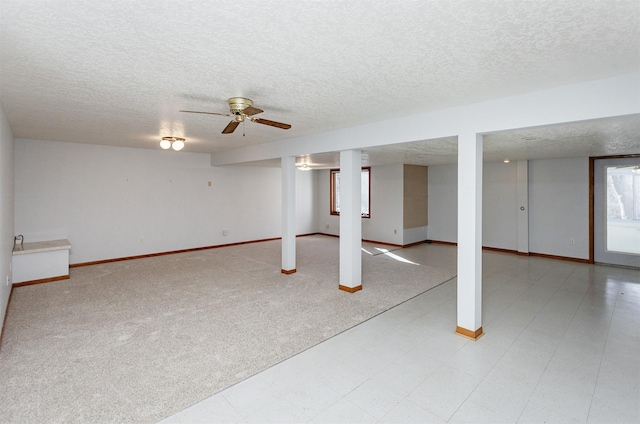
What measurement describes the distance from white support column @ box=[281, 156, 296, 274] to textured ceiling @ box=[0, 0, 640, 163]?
2010mm

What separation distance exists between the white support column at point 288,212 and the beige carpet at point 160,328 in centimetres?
29

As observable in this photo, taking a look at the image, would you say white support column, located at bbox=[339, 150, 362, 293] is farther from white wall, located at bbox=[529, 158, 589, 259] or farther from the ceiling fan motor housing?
white wall, located at bbox=[529, 158, 589, 259]

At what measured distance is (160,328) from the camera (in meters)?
3.43

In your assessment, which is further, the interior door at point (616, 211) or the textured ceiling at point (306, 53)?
the interior door at point (616, 211)

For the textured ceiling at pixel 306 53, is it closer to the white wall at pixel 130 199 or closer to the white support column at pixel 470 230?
the white support column at pixel 470 230

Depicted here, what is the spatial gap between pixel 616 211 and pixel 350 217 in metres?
5.34

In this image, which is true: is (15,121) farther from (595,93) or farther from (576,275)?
(576,275)

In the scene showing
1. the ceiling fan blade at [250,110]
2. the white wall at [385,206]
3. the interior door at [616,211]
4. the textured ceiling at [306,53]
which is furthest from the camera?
the white wall at [385,206]

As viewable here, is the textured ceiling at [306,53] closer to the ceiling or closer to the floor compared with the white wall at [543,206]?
closer to the ceiling

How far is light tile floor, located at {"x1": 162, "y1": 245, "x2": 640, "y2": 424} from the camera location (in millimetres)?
2137

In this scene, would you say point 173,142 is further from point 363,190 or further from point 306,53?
point 363,190

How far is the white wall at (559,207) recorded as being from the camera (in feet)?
20.8

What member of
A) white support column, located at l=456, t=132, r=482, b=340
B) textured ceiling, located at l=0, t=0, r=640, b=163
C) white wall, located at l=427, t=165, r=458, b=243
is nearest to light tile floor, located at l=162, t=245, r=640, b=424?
white support column, located at l=456, t=132, r=482, b=340

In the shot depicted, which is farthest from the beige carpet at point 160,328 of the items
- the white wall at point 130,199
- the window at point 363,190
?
the window at point 363,190
